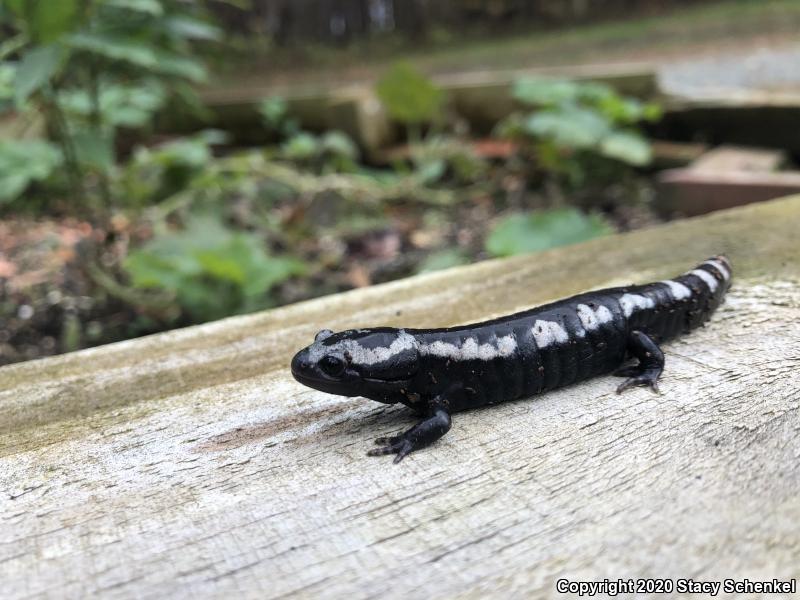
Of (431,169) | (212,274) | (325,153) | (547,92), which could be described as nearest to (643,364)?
(212,274)

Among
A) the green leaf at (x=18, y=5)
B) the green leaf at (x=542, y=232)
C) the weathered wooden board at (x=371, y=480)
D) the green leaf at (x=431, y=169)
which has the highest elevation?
the green leaf at (x=18, y=5)

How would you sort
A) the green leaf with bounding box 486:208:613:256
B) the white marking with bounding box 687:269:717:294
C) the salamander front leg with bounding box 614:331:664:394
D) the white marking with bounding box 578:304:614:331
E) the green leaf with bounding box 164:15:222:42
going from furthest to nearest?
the green leaf with bounding box 486:208:613:256 → the green leaf with bounding box 164:15:222:42 → the white marking with bounding box 687:269:717:294 → the white marking with bounding box 578:304:614:331 → the salamander front leg with bounding box 614:331:664:394

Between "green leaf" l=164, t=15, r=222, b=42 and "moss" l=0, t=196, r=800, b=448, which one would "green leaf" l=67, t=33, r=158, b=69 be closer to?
"green leaf" l=164, t=15, r=222, b=42

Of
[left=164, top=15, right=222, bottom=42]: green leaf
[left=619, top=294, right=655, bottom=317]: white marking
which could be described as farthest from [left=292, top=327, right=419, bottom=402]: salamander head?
[left=164, top=15, right=222, bottom=42]: green leaf

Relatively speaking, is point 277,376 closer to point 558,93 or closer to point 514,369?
point 514,369

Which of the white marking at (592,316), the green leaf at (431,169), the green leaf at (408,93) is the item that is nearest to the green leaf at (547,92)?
the green leaf at (431,169)

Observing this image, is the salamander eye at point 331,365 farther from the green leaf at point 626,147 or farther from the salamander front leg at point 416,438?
the green leaf at point 626,147
